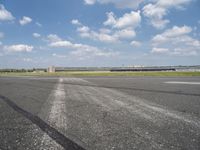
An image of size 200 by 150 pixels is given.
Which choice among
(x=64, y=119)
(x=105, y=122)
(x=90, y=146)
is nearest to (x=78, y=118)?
(x=64, y=119)

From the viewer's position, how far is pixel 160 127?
4227 millimetres

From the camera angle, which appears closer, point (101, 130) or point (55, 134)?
point (55, 134)

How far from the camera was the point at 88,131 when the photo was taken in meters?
3.98

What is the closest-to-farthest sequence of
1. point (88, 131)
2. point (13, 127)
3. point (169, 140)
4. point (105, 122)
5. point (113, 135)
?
point (169, 140), point (113, 135), point (88, 131), point (13, 127), point (105, 122)

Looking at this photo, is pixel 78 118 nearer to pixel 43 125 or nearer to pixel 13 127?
pixel 43 125

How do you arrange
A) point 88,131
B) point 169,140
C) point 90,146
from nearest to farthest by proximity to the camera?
1. point 90,146
2. point 169,140
3. point 88,131

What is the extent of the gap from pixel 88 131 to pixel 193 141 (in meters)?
1.97

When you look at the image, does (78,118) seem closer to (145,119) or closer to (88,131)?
(88,131)

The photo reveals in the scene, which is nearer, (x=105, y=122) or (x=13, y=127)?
(x=13, y=127)

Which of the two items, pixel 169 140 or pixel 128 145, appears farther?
pixel 169 140

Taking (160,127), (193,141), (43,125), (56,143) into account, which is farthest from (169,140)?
(43,125)

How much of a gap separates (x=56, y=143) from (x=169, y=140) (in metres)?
2.00

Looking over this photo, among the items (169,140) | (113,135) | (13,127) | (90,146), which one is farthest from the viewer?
(13,127)

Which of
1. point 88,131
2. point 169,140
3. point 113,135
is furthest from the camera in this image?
point 88,131
